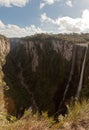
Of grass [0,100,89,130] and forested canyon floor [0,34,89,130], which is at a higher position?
grass [0,100,89,130]

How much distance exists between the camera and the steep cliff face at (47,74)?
5853 cm

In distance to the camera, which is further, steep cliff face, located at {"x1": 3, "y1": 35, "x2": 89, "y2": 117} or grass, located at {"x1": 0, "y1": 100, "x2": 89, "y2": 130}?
steep cliff face, located at {"x1": 3, "y1": 35, "x2": 89, "y2": 117}

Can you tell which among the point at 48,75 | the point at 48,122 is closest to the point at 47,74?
the point at 48,75

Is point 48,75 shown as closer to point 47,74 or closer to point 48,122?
point 47,74

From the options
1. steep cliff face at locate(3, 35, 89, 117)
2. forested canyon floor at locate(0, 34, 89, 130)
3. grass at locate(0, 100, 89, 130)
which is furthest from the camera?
steep cliff face at locate(3, 35, 89, 117)

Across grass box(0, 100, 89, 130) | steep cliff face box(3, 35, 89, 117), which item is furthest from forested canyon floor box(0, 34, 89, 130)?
grass box(0, 100, 89, 130)

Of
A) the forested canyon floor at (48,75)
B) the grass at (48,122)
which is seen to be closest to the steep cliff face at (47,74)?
the forested canyon floor at (48,75)

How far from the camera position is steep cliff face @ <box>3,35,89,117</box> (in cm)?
5853

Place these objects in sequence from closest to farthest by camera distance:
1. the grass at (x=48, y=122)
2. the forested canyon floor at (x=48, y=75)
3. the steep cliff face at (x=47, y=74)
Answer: the grass at (x=48, y=122)
the forested canyon floor at (x=48, y=75)
the steep cliff face at (x=47, y=74)

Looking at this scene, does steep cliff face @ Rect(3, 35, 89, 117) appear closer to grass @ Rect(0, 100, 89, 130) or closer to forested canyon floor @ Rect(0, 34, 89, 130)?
forested canyon floor @ Rect(0, 34, 89, 130)

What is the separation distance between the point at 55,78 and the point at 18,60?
38.8 metres

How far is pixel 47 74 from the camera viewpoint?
8156cm

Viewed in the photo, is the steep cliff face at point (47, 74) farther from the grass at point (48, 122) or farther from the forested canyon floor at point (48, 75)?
the grass at point (48, 122)

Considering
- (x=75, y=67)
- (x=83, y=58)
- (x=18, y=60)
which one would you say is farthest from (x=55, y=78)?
(x=18, y=60)
